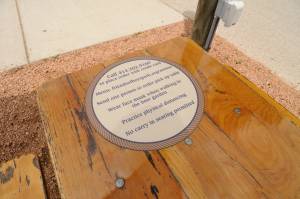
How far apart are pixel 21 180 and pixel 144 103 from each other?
0.76 metres

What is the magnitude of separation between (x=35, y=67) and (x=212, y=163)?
2081 mm

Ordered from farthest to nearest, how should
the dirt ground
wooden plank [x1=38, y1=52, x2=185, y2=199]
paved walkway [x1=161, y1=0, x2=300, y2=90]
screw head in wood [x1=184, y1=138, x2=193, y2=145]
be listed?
paved walkway [x1=161, y1=0, x2=300, y2=90] → the dirt ground → screw head in wood [x1=184, y1=138, x2=193, y2=145] → wooden plank [x1=38, y1=52, x2=185, y2=199]

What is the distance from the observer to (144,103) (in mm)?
1182

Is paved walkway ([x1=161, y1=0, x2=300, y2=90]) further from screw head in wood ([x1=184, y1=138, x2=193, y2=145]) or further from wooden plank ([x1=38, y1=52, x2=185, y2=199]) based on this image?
wooden plank ([x1=38, y1=52, x2=185, y2=199])

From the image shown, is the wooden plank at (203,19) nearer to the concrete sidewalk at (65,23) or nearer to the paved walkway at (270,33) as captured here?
the paved walkway at (270,33)

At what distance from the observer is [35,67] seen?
231cm

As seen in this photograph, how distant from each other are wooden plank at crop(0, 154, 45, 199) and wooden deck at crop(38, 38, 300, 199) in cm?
30

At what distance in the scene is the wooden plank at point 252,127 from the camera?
95 cm

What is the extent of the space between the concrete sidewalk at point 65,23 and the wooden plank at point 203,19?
0.76m

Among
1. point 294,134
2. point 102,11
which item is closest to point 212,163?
point 294,134

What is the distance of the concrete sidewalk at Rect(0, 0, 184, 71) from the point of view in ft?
8.30

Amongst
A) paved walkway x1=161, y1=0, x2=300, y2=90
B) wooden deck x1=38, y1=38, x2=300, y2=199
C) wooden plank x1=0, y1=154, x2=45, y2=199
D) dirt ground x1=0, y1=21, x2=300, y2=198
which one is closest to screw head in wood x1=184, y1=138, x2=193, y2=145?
wooden deck x1=38, y1=38, x2=300, y2=199

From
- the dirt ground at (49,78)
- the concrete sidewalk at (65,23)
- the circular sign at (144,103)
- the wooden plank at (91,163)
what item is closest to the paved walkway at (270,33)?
the dirt ground at (49,78)

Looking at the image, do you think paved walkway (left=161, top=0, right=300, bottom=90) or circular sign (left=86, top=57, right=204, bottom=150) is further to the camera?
paved walkway (left=161, top=0, right=300, bottom=90)
